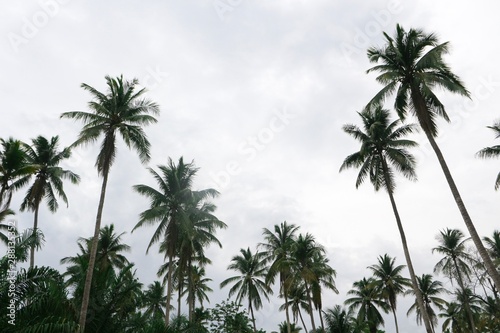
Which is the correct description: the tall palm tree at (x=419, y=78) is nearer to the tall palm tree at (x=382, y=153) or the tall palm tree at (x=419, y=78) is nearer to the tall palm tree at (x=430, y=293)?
the tall palm tree at (x=382, y=153)

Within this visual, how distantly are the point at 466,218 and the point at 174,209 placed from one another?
2113cm

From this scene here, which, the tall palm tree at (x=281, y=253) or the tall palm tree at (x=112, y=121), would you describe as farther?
the tall palm tree at (x=281, y=253)

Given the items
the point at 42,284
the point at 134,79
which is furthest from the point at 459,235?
the point at 42,284

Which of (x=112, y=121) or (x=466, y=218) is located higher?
(x=112, y=121)

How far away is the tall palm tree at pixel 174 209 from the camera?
98.1 ft

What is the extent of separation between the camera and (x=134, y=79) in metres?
25.0

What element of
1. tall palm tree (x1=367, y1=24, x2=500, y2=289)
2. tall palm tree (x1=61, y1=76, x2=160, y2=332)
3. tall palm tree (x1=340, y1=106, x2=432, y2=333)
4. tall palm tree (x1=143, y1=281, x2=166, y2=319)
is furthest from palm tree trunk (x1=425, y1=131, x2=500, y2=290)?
tall palm tree (x1=143, y1=281, x2=166, y2=319)

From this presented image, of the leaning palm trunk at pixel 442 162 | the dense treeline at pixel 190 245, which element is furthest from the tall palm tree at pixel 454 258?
the leaning palm trunk at pixel 442 162

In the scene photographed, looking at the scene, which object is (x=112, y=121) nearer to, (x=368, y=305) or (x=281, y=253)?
(x=281, y=253)

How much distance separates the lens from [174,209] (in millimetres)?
31297

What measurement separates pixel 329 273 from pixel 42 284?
1217 inches

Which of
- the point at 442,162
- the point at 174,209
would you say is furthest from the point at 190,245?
the point at 442,162

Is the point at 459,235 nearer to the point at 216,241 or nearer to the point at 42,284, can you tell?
the point at 216,241

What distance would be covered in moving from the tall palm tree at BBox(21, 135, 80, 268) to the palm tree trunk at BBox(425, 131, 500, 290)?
2735 centimetres
